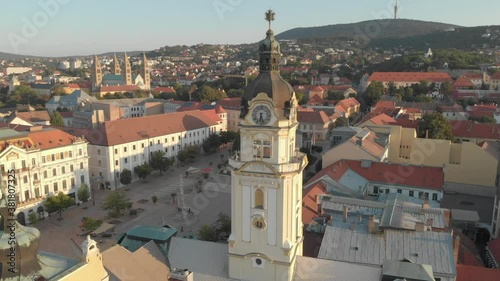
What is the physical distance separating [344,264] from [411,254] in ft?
17.3

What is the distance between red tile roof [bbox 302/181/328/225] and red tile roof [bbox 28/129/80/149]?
31.2 m

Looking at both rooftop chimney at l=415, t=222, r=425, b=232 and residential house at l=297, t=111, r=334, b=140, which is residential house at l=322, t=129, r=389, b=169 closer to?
rooftop chimney at l=415, t=222, r=425, b=232

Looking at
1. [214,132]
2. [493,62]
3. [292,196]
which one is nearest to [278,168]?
[292,196]

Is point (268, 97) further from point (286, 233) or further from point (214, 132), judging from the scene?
point (214, 132)

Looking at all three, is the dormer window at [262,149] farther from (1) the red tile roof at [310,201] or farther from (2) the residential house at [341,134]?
(2) the residential house at [341,134]

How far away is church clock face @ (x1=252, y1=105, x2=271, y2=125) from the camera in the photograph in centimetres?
2112

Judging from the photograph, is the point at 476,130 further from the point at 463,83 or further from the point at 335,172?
the point at 463,83

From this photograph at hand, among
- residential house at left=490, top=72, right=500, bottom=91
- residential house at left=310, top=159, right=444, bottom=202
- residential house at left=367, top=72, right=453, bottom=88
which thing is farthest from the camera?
residential house at left=367, top=72, right=453, bottom=88

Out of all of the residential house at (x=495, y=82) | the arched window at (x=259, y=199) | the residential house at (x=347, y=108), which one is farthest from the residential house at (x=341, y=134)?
the residential house at (x=495, y=82)

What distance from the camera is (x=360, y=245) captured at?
26.4m

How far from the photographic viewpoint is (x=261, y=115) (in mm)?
21281

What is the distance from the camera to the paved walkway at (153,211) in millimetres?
41719

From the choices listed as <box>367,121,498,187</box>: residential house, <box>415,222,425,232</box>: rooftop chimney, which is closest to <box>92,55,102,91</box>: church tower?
<box>367,121,498,187</box>: residential house

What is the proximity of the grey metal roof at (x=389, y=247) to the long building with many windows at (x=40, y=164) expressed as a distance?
33619mm
